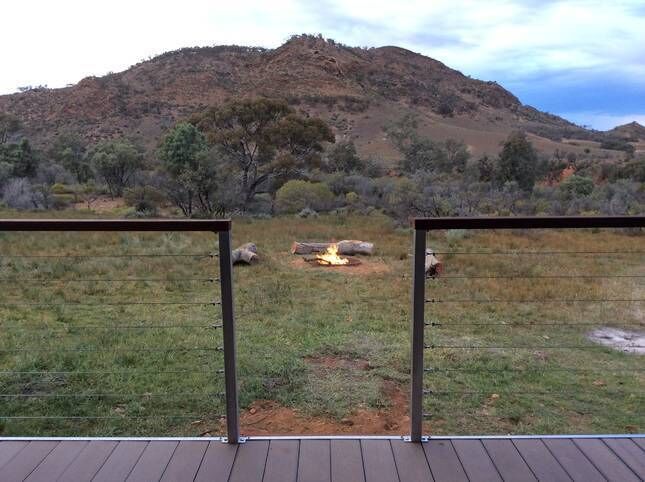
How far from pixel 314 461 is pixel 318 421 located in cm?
102

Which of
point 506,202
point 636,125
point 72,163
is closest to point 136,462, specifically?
point 506,202

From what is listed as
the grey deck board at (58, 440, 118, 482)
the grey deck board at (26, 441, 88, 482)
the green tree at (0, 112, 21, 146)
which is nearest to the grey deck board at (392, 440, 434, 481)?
the grey deck board at (58, 440, 118, 482)

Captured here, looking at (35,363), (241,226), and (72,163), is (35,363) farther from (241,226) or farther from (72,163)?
(72,163)

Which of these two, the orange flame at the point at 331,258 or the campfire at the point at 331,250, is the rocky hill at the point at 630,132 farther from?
the orange flame at the point at 331,258

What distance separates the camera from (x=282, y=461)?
201 cm

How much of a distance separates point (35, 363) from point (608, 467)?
349cm

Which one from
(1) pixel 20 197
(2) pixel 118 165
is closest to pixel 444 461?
(1) pixel 20 197

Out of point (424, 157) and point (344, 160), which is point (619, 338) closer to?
point (344, 160)

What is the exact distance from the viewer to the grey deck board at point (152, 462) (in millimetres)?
1916

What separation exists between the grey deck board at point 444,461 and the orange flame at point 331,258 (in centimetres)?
513

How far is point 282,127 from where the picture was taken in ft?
54.4

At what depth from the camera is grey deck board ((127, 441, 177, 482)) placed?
192 centimetres

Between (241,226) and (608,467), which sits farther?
(241,226)

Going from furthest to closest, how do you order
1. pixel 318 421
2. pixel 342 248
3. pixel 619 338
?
1. pixel 342 248
2. pixel 619 338
3. pixel 318 421
